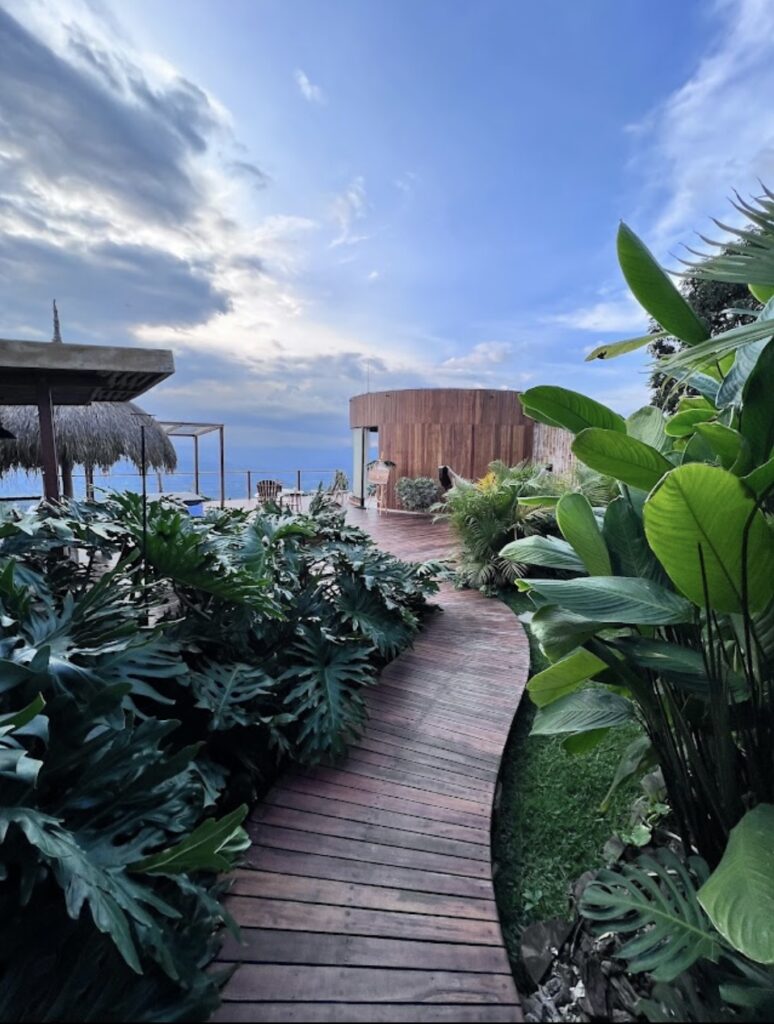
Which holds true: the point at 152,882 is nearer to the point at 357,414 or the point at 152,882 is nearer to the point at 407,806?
the point at 407,806

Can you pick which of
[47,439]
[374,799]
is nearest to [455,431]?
[47,439]

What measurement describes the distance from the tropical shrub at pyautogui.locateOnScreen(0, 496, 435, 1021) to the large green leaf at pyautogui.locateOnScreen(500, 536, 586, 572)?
0.98m

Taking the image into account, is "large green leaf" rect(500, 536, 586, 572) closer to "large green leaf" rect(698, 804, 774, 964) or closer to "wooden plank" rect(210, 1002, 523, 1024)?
"large green leaf" rect(698, 804, 774, 964)

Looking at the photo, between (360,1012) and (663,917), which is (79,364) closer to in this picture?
(360,1012)

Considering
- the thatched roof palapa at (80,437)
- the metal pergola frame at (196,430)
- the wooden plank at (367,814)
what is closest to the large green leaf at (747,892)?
the wooden plank at (367,814)

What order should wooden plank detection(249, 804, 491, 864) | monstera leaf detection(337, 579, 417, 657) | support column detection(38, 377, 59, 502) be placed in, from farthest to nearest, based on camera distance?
Result: support column detection(38, 377, 59, 502)
monstera leaf detection(337, 579, 417, 657)
wooden plank detection(249, 804, 491, 864)

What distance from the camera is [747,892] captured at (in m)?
0.82

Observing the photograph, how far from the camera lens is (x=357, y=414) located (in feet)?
45.0

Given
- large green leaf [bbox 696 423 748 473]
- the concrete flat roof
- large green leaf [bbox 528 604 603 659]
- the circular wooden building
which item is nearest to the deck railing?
the circular wooden building

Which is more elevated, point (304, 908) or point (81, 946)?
point (81, 946)

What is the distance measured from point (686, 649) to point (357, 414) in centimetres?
1306

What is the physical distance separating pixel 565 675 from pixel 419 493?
9551mm

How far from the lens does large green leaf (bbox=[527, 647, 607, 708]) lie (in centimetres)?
140

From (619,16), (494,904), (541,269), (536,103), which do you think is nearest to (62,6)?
(619,16)
